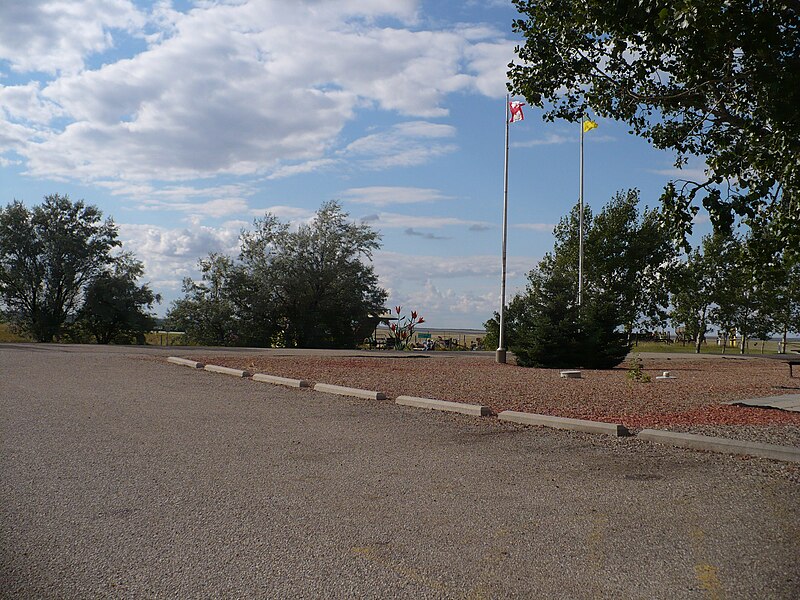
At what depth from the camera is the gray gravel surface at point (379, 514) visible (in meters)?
3.96

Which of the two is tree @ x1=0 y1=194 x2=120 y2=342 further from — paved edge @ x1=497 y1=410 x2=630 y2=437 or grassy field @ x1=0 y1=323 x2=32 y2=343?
paved edge @ x1=497 y1=410 x2=630 y2=437

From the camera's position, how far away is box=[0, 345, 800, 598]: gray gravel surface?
3.96 metres

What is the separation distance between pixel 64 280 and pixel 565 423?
41.2 m

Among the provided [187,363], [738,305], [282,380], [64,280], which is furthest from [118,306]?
[738,305]

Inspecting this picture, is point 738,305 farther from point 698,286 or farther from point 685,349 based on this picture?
point 685,349

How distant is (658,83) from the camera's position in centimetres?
1003

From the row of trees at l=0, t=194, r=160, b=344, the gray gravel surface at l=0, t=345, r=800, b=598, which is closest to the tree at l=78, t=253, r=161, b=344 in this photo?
the row of trees at l=0, t=194, r=160, b=344

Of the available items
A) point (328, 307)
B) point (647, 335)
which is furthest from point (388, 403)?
point (647, 335)

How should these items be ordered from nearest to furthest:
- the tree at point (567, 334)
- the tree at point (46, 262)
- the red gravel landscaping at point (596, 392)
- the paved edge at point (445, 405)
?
the red gravel landscaping at point (596, 392) < the paved edge at point (445, 405) < the tree at point (567, 334) < the tree at point (46, 262)

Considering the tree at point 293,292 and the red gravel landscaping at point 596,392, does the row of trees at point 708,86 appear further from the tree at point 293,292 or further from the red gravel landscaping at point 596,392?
the tree at point 293,292

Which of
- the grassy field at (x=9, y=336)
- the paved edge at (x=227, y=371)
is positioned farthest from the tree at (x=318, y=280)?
the paved edge at (x=227, y=371)

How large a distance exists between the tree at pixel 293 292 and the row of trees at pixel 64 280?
3165mm

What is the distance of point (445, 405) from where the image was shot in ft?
35.1

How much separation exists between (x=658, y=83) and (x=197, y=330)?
38.6m
